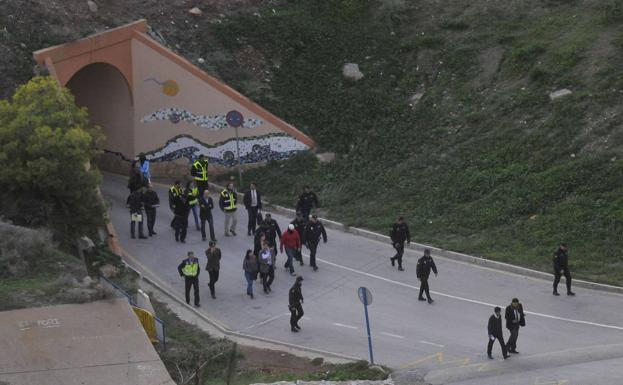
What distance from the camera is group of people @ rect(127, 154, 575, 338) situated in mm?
23078

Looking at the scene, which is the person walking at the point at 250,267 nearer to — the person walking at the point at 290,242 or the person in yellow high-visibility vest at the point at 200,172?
the person walking at the point at 290,242

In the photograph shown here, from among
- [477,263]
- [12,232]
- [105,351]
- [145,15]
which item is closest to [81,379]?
[105,351]

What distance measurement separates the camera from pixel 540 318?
23.4m

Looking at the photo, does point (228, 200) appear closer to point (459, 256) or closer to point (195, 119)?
point (459, 256)

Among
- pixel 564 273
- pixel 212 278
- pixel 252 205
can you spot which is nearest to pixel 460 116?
pixel 252 205

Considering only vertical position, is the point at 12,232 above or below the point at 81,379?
above

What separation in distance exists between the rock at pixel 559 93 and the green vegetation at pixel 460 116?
0.19 m

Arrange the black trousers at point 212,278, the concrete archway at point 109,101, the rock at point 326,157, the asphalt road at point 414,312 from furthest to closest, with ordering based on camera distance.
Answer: the concrete archway at point 109,101
the rock at point 326,157
the black trousers at point 212,278
the asphalt road at point 414,312

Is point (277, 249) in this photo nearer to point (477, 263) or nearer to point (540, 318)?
point (477, 263)

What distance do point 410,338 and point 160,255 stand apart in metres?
7.81

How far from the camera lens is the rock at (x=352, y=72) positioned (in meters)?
35.9

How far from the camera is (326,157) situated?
33.3m

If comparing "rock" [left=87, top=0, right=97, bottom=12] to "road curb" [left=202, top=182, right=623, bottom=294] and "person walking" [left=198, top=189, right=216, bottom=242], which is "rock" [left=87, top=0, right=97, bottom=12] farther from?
"person walking" [left=198, top=189, right=216, bottom=242]

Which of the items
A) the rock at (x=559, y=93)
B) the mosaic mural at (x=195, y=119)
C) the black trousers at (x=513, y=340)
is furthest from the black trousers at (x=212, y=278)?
the rock at (x=559, y=93)
